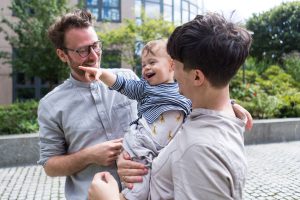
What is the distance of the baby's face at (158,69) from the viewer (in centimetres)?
229

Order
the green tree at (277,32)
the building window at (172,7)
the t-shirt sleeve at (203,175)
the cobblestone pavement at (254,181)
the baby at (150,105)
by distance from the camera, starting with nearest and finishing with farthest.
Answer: the t-shirt sleeve at (203,175)
the baby at (150,105)
the cobblestone pavement at (254,181)
the building window at (172,7)
the green tree at (277,32)

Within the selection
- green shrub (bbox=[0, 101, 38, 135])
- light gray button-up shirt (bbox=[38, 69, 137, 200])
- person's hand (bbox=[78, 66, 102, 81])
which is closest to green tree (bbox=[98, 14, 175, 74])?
green shrub (bbox=[0, 101, 38, 135])

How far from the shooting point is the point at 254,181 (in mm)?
6305

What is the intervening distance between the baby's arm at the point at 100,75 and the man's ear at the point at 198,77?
85 centimetres

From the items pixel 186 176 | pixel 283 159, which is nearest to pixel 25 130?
pixel 283 159

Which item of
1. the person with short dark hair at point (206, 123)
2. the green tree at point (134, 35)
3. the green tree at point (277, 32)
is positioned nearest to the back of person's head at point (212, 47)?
the person with short dark hair at point (206, 123)

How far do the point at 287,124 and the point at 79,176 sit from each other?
29.1 ft

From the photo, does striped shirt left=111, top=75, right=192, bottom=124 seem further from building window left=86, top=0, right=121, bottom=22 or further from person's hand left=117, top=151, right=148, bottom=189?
building window left=86, top=0, right=121, bottom=22

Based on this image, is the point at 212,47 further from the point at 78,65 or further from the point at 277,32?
the point at 277,32

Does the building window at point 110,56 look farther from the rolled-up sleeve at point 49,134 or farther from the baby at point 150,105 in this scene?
the rolled-up sleeve at point 49,134

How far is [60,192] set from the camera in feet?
19.0

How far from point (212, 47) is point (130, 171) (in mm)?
737

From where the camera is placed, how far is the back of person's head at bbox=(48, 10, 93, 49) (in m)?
2.21

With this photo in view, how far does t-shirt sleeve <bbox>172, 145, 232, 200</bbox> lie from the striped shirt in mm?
822
